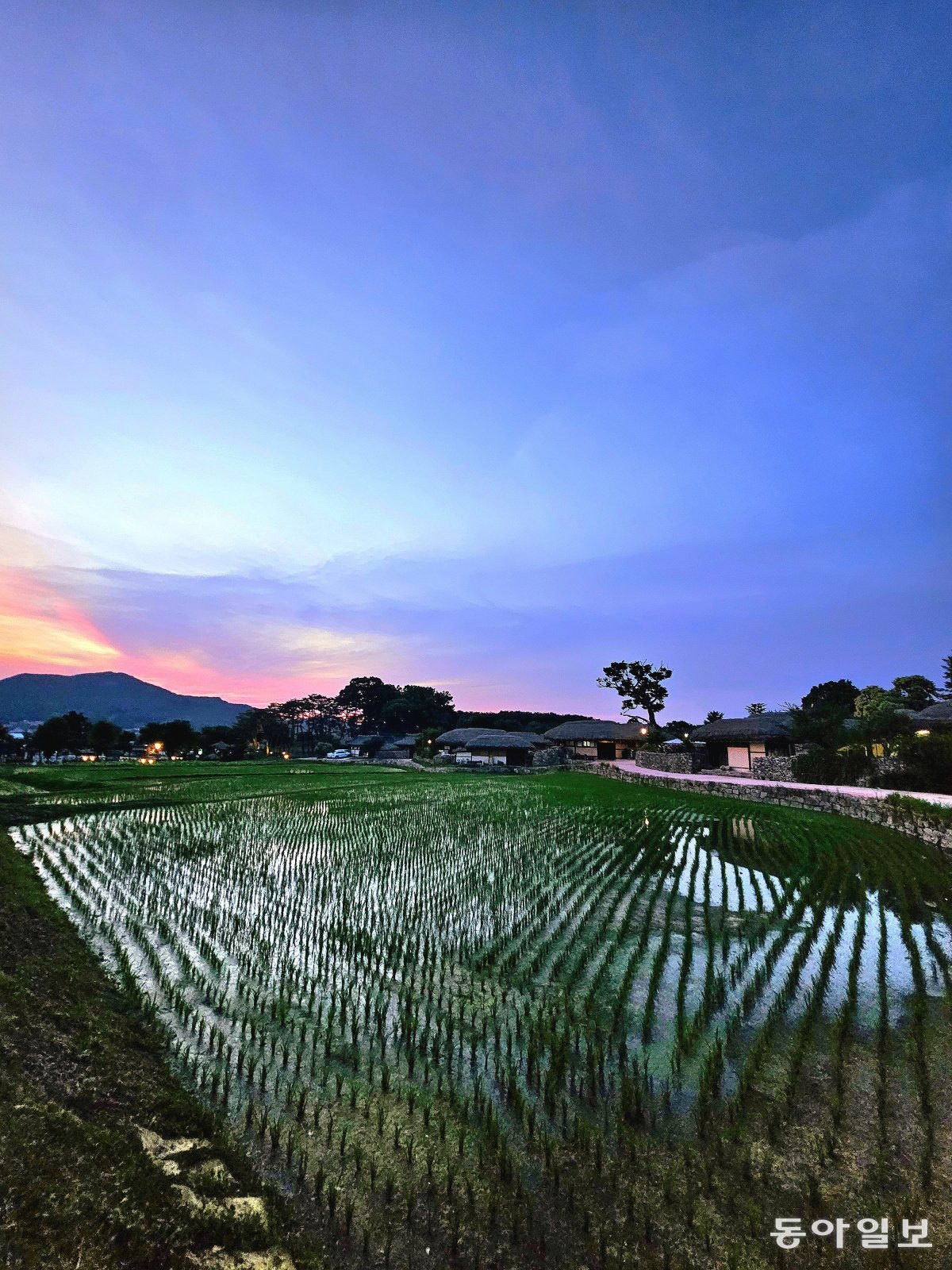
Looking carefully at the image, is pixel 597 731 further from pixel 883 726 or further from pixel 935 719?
pixel 883 726

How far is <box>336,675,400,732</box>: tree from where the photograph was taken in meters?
94.9

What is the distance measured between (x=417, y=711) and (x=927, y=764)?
73.2 metres

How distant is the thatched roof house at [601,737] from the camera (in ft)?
167

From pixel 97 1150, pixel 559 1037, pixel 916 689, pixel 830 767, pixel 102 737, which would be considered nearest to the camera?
pixel 97 1150

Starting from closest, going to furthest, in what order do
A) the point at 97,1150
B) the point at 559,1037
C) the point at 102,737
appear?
the point at 97,1150
the point at 559,1037
the point at 102,737

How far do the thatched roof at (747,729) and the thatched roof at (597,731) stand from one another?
12719 mm

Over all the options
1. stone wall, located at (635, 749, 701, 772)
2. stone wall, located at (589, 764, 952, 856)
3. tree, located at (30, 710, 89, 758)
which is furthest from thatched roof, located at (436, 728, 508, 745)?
tree, located at (30, 710, 89, 758)

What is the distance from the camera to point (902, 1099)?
13.3ft

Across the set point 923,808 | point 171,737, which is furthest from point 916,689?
point 171,737

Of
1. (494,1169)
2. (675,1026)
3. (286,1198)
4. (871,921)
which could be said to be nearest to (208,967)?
(286,1198)

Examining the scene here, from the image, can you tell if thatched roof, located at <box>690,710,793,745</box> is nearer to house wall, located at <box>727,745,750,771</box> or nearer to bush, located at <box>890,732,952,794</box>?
house wall, located at <box>727,745,750,771</box>

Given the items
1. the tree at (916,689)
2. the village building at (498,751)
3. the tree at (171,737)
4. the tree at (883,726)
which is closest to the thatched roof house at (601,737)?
the village building at (498,751)

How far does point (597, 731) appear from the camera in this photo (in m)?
52.7

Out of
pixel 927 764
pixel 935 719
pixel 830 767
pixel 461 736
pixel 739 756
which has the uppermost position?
pixel 935 719
